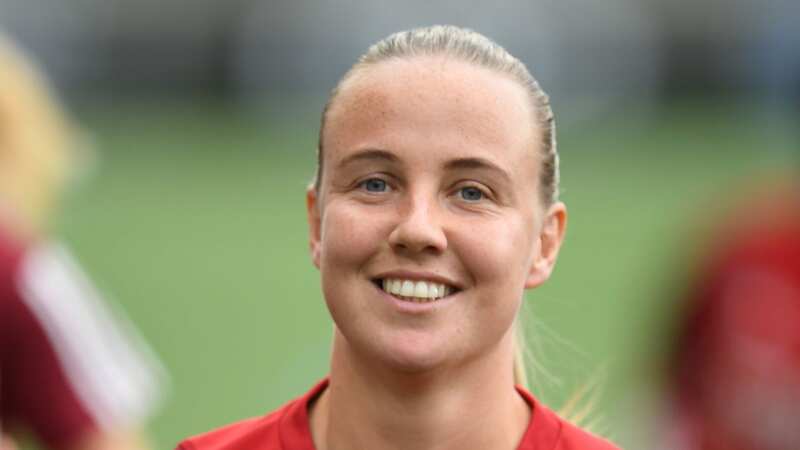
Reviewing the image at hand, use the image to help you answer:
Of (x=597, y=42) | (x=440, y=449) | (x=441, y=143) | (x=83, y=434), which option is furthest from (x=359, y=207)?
(x=597, y=42)

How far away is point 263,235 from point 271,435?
8958 mm

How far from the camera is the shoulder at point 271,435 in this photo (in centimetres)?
291

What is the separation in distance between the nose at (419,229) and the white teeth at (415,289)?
5 centimetres

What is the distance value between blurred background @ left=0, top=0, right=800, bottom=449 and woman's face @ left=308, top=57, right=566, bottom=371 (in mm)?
7693

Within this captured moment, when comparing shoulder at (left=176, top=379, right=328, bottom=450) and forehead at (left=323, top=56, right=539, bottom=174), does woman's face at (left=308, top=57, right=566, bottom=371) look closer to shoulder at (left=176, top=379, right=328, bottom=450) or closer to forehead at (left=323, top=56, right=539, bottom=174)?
forehead at (left=323, top=56, right=539, bottom=174)

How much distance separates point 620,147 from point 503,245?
1121 cm

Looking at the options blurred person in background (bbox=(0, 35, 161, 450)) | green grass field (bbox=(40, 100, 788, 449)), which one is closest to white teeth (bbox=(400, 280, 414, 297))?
blurred person in background (bbox=(0, 35, 161, 450))

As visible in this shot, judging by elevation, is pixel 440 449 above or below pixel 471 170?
below

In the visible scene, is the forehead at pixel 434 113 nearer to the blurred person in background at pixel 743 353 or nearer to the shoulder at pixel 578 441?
the shoulder at pixel 578 441

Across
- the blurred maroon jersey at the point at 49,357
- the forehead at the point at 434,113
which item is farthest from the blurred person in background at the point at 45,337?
the forehead at the point at 434,113

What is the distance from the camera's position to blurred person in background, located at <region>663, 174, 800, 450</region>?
466 centimetres

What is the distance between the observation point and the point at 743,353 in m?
4.69

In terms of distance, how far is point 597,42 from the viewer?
43.9 feet

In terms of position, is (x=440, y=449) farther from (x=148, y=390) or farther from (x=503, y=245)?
(x=148, y=390)
